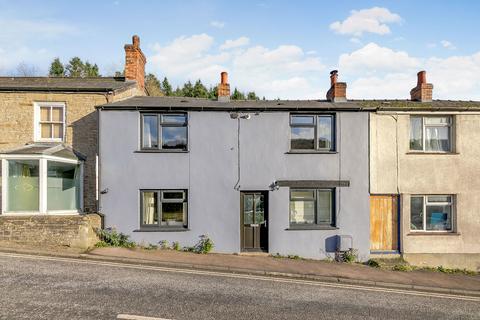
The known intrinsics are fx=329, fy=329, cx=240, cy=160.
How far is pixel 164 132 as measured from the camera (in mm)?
12883

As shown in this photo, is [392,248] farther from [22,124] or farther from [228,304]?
[22,124]

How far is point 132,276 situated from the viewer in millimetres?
8773

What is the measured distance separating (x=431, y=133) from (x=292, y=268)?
825cm

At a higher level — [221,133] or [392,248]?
[221,133]

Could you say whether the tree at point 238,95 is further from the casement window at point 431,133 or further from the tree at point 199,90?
the casement window at point 431,133

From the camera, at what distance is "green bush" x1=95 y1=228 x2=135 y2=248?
1199 cm

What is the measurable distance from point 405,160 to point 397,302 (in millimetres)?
6850

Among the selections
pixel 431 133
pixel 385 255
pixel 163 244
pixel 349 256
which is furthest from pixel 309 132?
pixel 163 244

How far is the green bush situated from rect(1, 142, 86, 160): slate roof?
332 centimetres

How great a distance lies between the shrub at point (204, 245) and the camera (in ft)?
40.6

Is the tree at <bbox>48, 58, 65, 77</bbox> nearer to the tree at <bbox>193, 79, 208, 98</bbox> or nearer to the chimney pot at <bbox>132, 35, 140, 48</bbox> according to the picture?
the tree at <bbox>193, 79, 208, 98</bbox>

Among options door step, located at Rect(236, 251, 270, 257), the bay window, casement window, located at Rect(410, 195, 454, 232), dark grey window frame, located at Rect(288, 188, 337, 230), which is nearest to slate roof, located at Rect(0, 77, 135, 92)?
the bay window

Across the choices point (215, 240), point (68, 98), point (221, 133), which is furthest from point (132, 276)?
point (68, 98)

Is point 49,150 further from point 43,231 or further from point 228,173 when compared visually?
point 228,173
